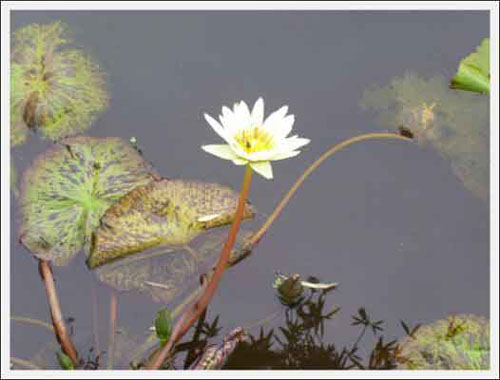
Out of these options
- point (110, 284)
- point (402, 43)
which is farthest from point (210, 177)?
point (402, 43)

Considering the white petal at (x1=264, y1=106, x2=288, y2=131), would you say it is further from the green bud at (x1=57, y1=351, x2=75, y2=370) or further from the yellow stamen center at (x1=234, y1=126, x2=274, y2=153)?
the green bud at (x1=57, y1=351, x2=75, y2=370)

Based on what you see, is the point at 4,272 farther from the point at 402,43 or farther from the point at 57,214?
the point at 402,43

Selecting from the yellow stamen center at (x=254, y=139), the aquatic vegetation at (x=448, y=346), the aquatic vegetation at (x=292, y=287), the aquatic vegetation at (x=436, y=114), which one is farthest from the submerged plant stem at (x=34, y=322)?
the aquatic vegetation at (x=436, y=114)

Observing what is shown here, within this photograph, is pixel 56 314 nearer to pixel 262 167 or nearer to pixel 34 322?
pixel 34 322

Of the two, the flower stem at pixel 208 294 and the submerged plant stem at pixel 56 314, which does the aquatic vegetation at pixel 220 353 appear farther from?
the submerged plant stem at pixel 56 314

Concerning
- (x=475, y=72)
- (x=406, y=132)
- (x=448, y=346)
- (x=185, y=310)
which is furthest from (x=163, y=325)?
(x=475, y=72)

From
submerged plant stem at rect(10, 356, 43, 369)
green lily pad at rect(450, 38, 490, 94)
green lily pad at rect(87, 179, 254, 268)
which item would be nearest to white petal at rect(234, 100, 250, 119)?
green lily pad at rect(87, 179, 254, 268)
